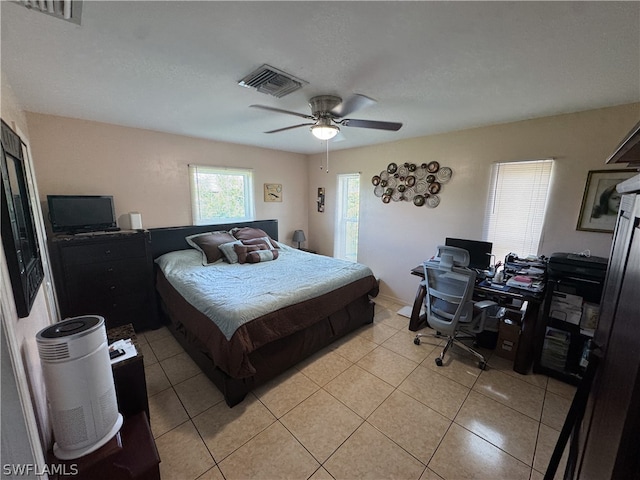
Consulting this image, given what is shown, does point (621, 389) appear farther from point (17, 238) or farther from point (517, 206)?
point (517, 206)

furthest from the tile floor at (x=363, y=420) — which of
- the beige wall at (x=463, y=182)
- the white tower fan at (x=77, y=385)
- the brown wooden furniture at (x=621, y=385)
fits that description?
the beige wall at (x=463, y=182)

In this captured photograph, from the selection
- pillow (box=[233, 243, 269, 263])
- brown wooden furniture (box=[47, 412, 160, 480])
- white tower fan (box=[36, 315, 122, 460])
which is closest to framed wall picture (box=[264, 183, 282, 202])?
pillow (box=[233, 243, 269, 263])

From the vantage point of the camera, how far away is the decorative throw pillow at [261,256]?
3303mm

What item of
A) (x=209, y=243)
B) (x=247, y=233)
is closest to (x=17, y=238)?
(x=209, y=243)

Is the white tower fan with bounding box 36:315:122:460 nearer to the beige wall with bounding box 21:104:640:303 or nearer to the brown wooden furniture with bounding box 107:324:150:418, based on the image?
the brown wooden furniture with bounding box 107:324:150:418

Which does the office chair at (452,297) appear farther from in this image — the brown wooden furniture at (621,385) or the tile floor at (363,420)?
the brown wooden furniture at (621,385)

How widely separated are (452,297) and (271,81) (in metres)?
2.37

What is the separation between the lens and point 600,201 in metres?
2.25

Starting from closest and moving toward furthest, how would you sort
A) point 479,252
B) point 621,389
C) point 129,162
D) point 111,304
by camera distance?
point 621,389, point 111,304, point 479,252, point 129,162

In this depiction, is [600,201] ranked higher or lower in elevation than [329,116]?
lower

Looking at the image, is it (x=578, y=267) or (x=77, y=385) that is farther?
(x=578, y=267)

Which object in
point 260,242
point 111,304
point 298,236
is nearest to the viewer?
point 111,304

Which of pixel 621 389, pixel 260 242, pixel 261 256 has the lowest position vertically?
pixel 261 256

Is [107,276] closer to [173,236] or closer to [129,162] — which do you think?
[173,236]
